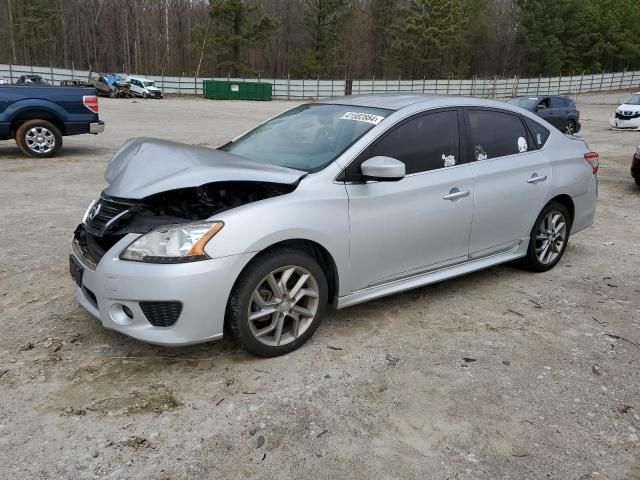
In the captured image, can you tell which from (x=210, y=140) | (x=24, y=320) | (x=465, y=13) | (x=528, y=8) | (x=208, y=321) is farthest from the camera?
(x=465, y=13)

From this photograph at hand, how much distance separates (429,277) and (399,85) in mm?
53104

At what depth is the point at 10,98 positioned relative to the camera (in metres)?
10.2

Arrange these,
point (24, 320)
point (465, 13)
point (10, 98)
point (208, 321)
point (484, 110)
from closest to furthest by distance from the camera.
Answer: point (208, 321)
point (24, 320)
point (484, 110)
point (10, 98)
point (465, 13)

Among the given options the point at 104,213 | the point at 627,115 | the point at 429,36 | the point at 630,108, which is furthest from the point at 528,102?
the point at 429,36

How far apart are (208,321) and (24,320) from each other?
1632mm

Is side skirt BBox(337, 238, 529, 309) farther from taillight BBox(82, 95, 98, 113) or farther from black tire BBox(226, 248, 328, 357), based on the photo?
taillight BBox(82, 95, 98, 113)

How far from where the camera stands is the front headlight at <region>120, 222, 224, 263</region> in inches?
117

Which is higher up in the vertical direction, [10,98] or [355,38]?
[355,38]

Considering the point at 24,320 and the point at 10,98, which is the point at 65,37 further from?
→ the point at 24,320

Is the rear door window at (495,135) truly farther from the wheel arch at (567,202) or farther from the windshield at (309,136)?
the windshield at (309,136)

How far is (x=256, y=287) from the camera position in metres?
3.15

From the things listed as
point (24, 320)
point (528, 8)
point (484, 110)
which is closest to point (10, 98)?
point (24, 320)

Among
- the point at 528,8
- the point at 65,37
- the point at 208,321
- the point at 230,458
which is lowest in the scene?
the point at 230,458

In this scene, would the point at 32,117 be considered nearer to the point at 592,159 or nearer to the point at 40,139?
the point at 40,139
